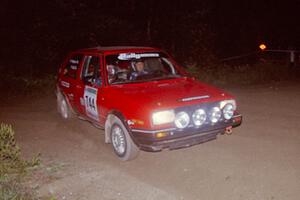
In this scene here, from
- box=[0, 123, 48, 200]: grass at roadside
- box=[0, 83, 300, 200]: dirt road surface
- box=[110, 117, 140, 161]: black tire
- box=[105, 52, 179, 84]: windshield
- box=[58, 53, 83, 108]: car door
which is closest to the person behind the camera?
box=[0, 123, 48, 200]: grass at roadside

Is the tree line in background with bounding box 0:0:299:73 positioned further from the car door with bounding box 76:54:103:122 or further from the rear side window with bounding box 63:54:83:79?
the car door with bounding box 76:54:103:122

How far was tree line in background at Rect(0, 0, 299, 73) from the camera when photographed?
16312 mm

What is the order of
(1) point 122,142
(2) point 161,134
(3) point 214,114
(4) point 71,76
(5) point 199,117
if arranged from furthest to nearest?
(4) point 71,76, (1) point 122,142, (3) point 214,114, (5) point 199,117, (2) point 161,134

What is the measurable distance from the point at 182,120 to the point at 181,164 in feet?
2.37

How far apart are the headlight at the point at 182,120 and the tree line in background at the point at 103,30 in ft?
33.6

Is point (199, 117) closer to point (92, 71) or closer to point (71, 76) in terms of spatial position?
point (92, 71)

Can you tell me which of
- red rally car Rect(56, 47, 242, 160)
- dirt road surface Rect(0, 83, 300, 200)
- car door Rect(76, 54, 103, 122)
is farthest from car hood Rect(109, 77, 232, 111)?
dirt road surface Rect(0, 83, 300, 200)

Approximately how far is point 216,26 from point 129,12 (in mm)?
4613

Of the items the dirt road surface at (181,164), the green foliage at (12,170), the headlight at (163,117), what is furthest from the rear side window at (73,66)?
the headlight at (163,117)

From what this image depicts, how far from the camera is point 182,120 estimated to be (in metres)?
5.84

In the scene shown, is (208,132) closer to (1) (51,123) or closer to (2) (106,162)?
(2) (106,162)

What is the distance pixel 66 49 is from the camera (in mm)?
16922

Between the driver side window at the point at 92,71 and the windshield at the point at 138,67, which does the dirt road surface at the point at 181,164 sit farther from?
the windshield at the point at 138,67

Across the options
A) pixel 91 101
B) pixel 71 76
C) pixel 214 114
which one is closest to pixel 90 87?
pixel 91 101
